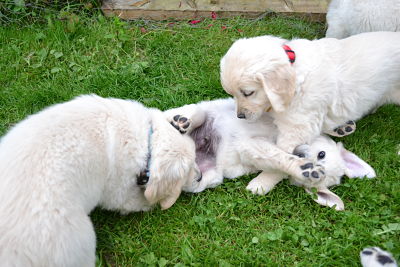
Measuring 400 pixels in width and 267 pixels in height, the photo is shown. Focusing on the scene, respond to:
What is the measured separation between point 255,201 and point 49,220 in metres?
1.65

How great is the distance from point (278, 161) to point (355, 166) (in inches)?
27.5

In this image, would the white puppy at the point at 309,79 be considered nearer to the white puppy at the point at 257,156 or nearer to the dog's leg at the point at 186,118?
the white puppy at the point at 257,156

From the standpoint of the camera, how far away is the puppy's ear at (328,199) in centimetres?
323

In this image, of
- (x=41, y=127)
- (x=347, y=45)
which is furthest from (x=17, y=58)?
(x=347, y=45)

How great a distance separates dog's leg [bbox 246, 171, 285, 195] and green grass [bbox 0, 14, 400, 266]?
6 cm

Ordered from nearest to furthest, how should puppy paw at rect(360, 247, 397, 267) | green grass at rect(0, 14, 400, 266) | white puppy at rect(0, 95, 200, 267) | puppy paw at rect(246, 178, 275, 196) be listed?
1. white puppy at rect(0, 95, 200, 267)
2. puppy paw at rect(360, 247, 397, 267)
3. green grass at rect(0, 14, 400, 266)
4. puppy paw at rect(246, 178, 275, 196)

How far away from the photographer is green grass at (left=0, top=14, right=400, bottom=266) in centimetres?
302

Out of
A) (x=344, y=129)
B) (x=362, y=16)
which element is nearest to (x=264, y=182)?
(x=344, y=129)

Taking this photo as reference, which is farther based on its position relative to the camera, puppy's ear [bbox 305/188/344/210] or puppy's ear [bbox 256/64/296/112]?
puppy's ear [bbox 305/188/344/210]

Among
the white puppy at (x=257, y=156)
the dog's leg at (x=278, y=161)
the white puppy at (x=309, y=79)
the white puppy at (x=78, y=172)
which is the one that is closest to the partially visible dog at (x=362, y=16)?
the white puppy at (x=309, y=79)

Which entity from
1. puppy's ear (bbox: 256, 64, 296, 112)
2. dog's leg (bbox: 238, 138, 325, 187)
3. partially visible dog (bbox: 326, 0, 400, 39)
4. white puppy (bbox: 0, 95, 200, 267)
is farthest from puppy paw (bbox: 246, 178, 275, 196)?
partially visible dog (bbox: 326, 0, 400, 39)

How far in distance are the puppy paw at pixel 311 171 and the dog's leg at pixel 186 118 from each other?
99 cm

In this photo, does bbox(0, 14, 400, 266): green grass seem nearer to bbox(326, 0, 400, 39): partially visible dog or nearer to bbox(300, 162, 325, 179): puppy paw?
bbox(300, 162, 325, 179): puppy paw

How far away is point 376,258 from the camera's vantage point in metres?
2.74
